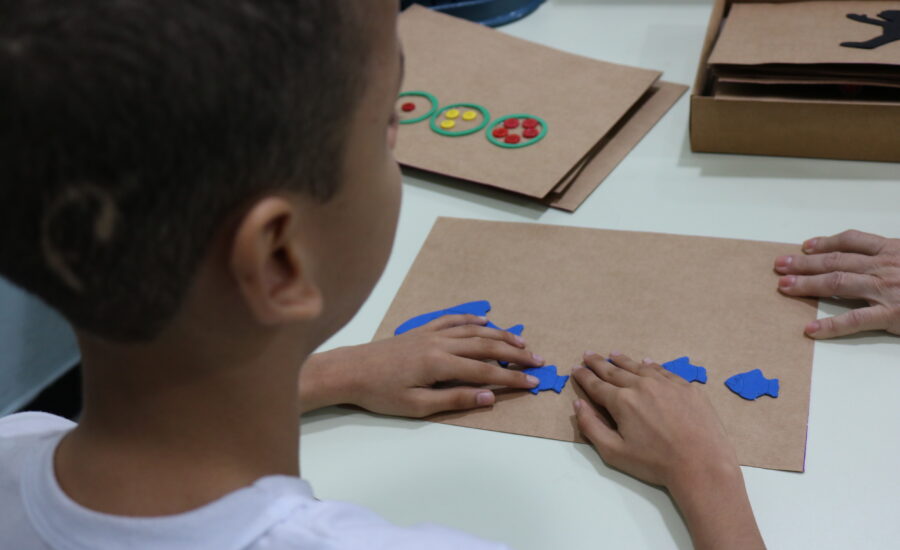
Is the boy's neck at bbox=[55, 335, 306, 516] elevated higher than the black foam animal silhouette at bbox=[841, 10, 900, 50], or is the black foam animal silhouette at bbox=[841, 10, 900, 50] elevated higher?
the black foam animal silhouette at bbox=[841, 10, 900, 50]

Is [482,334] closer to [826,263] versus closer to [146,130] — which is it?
[826,263]

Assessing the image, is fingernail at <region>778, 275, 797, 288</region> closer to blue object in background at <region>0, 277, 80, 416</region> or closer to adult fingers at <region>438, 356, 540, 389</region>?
adult fingers at <region>438, 356, 540, 389</region>

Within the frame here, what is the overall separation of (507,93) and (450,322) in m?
0.46

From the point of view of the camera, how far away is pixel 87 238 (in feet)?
1.15

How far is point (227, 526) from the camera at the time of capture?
0.42 m

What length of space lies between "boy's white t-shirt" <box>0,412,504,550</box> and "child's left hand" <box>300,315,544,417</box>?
10.7 inches

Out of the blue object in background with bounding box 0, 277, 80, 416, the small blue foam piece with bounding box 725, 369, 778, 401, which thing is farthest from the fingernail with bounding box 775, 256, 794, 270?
the blue object in background with bounding box 0, 277, 80, 416

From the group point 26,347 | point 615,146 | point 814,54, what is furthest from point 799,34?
point 26,347

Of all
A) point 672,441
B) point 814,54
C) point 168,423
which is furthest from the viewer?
point 814,54

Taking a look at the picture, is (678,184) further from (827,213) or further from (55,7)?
(55,7)

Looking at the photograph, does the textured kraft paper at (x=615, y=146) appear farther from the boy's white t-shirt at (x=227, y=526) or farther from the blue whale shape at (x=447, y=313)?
the boy's white t-shirt at (x=227, y=526)

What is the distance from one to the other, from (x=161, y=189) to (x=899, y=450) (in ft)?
1.95

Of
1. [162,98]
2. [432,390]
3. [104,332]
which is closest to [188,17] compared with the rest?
[162,98]

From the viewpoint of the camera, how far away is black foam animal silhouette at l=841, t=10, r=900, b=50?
0.95m
